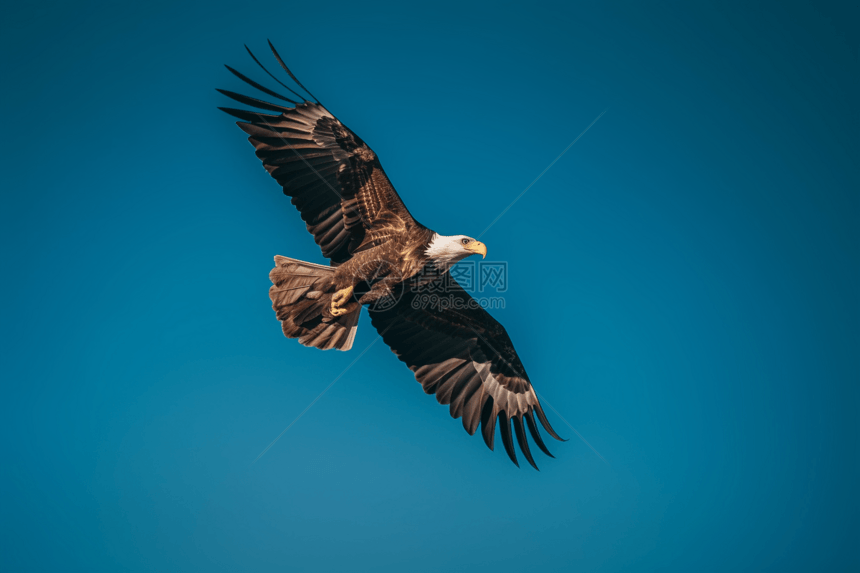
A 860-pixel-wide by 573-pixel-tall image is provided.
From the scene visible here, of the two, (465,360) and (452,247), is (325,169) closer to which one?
(452,247)

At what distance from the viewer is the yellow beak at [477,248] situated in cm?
623

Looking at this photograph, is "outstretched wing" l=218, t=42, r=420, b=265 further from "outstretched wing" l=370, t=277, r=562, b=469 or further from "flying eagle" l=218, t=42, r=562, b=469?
"outstretched wing" l=370, t=277, r=562, b=469

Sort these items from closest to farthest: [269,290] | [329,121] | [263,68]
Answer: [263,68], [329,121], [269,290]

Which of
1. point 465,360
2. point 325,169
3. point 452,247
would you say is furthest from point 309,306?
point 465,360

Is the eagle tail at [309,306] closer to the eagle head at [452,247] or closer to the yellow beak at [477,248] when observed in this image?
the eagle head at [452,247]

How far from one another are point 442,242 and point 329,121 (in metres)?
1.83

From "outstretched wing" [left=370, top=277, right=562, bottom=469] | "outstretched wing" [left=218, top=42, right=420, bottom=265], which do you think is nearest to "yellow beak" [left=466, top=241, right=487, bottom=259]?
"outstretched wing" [left=218, top=42, right=420, bottom=265]

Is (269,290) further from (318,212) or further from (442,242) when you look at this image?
(442,242)

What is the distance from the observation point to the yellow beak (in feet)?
20.4

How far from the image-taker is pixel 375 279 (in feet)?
21.2

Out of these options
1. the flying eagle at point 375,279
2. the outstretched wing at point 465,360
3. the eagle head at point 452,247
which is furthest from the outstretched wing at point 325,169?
the outstretched wing at point 465,360

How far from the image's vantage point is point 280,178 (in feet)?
20.3

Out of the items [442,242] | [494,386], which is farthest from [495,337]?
[442,242]

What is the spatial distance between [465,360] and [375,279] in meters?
1.98
